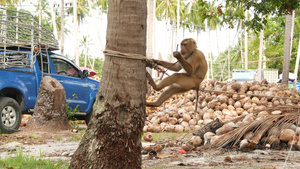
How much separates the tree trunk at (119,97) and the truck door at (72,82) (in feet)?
19.1

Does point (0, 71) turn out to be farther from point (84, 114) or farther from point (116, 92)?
point (116, 92)

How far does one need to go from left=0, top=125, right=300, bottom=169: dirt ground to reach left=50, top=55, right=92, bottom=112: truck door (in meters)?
2.16

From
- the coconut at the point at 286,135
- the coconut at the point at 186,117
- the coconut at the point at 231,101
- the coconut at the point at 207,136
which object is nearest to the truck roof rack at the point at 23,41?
the coconut at the point at 186,117

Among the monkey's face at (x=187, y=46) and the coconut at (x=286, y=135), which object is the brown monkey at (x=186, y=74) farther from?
the coconut at (x=286, y=135)

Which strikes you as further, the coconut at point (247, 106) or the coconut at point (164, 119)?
the coconut at point (247, 106)

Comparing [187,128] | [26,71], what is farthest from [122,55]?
[187,128]

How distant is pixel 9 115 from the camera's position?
759 centimetres

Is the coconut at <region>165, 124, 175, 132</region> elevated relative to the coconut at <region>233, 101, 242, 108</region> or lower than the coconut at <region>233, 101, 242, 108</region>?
lower

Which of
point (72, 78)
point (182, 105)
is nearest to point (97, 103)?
point (72, 78)

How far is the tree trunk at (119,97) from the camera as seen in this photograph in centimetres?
332

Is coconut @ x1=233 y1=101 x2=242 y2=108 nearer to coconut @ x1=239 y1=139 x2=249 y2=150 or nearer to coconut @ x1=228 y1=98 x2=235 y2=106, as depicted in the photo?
coconut @ x1=228 y1=98 x2=235 y2=106

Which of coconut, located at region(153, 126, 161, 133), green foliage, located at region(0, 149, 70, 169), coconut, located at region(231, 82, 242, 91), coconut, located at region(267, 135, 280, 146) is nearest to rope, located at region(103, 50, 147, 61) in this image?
green foliage, located at region(0, 149, 70, 169)

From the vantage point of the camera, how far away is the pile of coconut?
6.06 meters

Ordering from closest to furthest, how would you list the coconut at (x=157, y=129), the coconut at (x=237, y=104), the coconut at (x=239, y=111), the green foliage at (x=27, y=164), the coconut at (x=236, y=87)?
1. the green foliage at (x=27, y=164)
2. the coconut at (x=157, y=129)
3. the coconut at (x=239, y=111)
4. the coconut at (x=237, y=104)
5. the coconut at (x=236, y=87)
